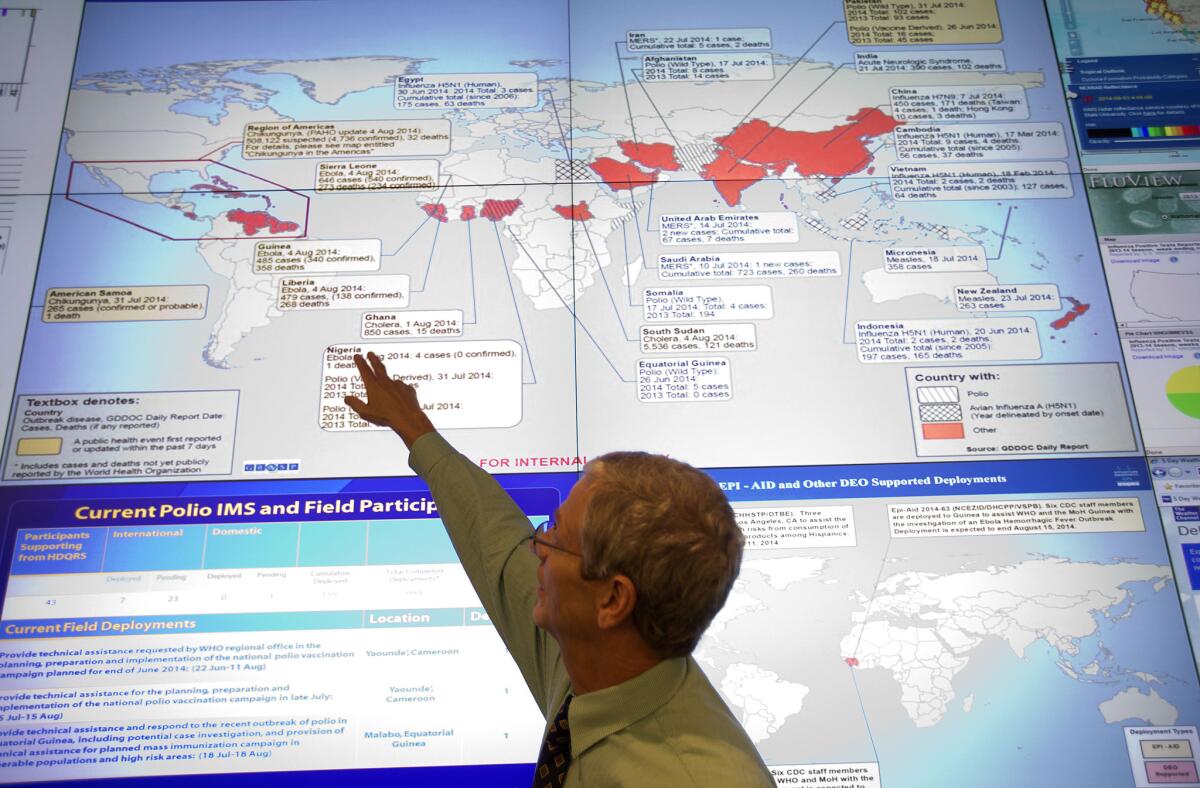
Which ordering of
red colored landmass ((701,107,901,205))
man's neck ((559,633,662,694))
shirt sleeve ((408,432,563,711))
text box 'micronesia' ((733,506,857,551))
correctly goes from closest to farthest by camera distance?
1. man's neck ((559,633,662,694))
2. shirt sleeve ((408,432,563,711))
3. text box 'micronesia' ((733,506,857,551))
4. red colored landmass ((701,107,901,205))

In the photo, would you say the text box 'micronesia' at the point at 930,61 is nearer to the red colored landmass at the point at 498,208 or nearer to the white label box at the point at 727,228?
the white label box at the point at 727,228

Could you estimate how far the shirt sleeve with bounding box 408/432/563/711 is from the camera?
4.29 feet

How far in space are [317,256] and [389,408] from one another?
1099 millimetres

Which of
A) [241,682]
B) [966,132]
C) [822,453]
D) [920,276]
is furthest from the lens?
[966,132]

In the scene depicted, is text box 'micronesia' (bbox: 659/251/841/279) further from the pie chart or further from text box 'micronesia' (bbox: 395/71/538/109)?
the pie chart

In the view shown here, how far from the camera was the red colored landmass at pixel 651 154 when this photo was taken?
2414 millimetres

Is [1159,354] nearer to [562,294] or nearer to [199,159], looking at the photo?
[562,294]

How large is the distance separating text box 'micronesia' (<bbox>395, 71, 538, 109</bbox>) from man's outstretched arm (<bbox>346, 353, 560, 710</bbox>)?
136cm

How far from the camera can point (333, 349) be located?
223 cm

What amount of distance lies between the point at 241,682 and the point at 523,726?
0.69 metres

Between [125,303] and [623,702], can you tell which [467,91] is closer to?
[125,303]

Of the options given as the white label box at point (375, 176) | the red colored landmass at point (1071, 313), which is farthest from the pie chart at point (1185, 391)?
the white label box at point (375, 176)

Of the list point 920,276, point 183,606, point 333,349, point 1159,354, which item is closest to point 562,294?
point 333,349

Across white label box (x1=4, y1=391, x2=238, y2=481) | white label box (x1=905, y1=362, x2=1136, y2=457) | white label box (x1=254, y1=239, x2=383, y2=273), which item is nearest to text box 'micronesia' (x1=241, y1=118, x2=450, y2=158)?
white label box (x1=254, y1=239, x2=383, y2=273)
